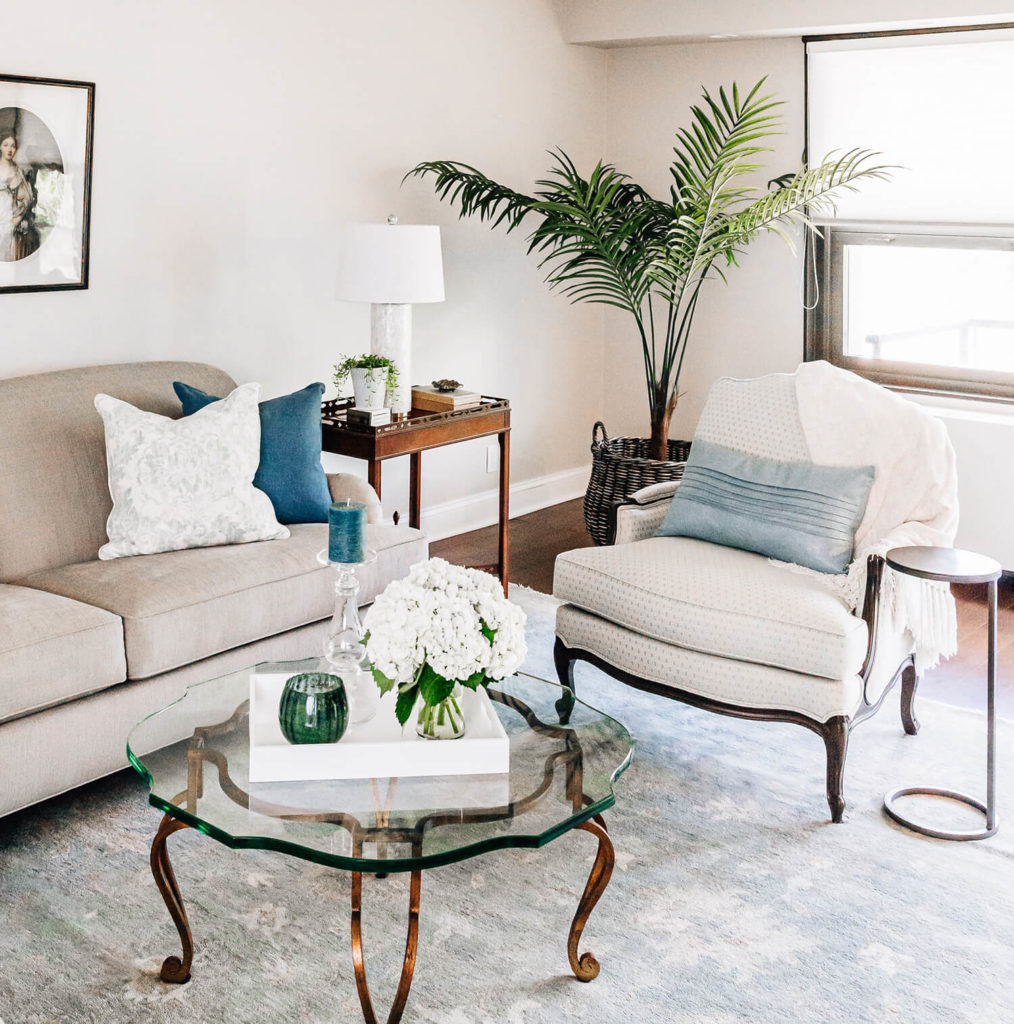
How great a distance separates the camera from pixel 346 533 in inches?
85.7

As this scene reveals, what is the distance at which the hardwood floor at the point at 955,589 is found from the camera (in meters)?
3.60

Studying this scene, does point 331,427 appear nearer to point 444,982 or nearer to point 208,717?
point 208,717

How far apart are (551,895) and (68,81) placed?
2.65 metres

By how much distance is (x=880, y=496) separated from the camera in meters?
3.19

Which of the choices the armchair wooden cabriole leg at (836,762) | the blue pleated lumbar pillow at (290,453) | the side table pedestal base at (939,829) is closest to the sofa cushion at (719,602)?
the armchair wooden cabriole leg at (836,762)

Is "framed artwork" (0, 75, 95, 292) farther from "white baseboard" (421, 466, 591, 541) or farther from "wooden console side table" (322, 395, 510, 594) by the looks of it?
"white baseboard" (421, 466, 591, 541)

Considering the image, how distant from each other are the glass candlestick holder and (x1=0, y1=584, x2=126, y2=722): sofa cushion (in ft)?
2.17

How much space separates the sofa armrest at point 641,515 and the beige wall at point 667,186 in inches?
74.7

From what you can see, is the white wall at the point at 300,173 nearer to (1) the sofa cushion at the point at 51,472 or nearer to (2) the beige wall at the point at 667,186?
(2) the beige wall at the point at 667,186

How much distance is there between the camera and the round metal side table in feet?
8.65

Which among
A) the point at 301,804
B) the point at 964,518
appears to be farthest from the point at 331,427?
the point at 964,518

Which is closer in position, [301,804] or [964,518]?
[301,804]

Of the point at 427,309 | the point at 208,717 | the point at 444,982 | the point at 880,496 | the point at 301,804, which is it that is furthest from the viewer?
the point at 427,309

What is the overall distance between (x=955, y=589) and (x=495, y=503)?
2.00 meters
